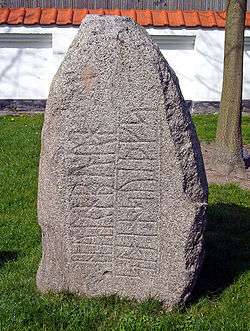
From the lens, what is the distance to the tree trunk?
7.70 meters

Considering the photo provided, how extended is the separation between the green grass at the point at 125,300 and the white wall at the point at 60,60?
6418mm

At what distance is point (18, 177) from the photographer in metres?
7.25

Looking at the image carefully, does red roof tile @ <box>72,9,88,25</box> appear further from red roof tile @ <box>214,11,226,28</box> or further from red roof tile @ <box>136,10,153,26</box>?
red roof tile @ <box>214,11,226,28</box>

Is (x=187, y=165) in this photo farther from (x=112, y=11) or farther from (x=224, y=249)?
(x=112, y=11)

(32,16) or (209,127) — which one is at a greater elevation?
(32,16)

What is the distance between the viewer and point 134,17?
1269 centimetres

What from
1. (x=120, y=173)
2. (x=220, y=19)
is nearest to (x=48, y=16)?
(x=220, y=19)

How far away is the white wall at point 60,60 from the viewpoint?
12.5 metres

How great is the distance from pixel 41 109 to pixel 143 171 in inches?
371

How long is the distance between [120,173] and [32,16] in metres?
9.38

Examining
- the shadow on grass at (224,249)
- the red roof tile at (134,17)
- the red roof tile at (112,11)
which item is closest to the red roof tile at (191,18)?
Answer: the red roof tile at (134,17)

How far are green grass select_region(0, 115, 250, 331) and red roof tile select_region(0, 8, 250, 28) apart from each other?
21.6ft

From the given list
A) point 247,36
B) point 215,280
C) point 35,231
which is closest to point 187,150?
point 215,280

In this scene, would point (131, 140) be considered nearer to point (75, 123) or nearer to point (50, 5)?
point (75, 123)
